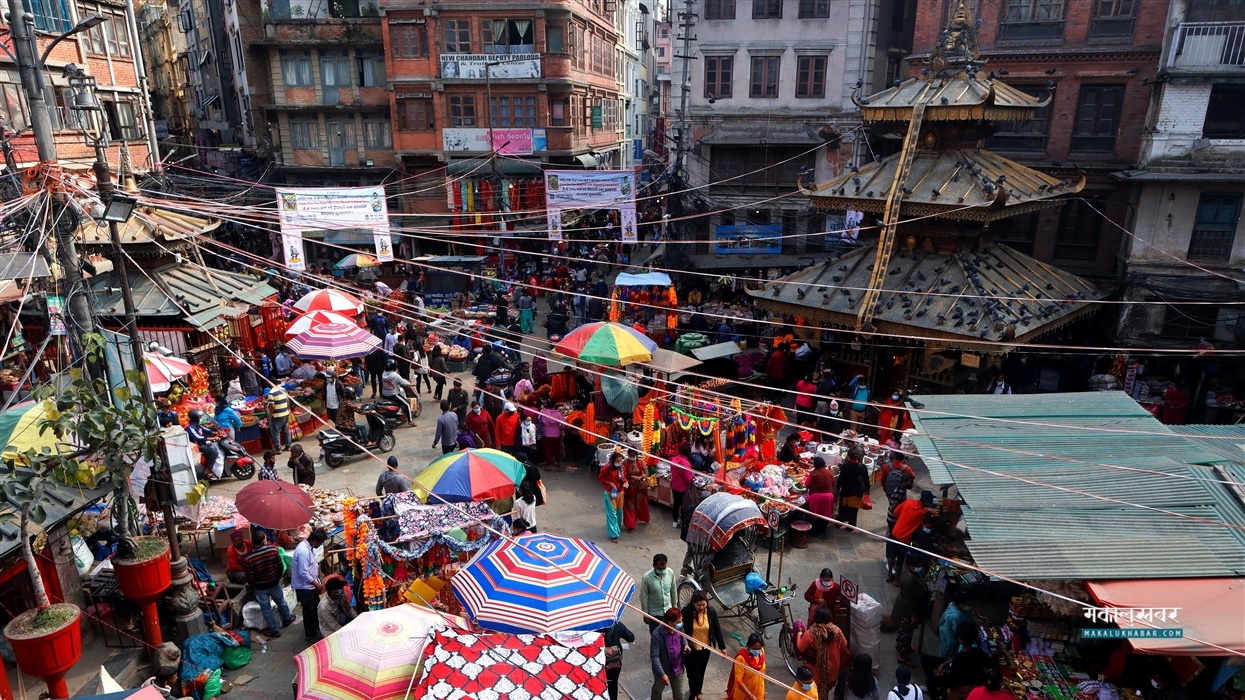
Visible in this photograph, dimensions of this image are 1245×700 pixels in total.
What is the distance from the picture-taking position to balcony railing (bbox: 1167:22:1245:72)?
17531 millimetres

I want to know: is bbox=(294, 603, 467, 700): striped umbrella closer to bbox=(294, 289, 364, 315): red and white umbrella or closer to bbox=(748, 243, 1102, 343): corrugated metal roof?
bbox=(748, 243, 1102, 343): corrugated metal roof

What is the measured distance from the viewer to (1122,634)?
6.69 metres

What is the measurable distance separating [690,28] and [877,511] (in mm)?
21513

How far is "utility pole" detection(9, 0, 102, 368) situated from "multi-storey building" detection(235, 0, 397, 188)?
25.4 m

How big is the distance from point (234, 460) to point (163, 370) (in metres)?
2.14

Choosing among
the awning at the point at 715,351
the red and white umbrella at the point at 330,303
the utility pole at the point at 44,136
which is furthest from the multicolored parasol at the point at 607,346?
the utility pole at the point at 44,136

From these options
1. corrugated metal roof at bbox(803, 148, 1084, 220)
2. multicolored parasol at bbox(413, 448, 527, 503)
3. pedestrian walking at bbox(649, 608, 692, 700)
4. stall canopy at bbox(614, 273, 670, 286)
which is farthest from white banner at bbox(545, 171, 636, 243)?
pedestrian walking at bbox(649, 608, 692, 700)

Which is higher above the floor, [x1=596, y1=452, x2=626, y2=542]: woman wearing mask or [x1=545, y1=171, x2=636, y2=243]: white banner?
[x1=545, y1=171, x2=636, y2=243]: white banner

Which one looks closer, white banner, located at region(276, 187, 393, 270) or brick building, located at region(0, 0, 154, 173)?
white banner, located at region(276, 187, 393, 270)

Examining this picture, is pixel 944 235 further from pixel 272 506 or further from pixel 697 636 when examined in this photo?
pixel 272 506

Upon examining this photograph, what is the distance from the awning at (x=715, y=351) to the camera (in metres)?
17.8

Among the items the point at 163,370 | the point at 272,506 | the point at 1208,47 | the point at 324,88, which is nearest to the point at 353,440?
the point at 163,370

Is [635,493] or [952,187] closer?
[635,493]

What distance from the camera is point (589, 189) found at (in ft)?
79.5
